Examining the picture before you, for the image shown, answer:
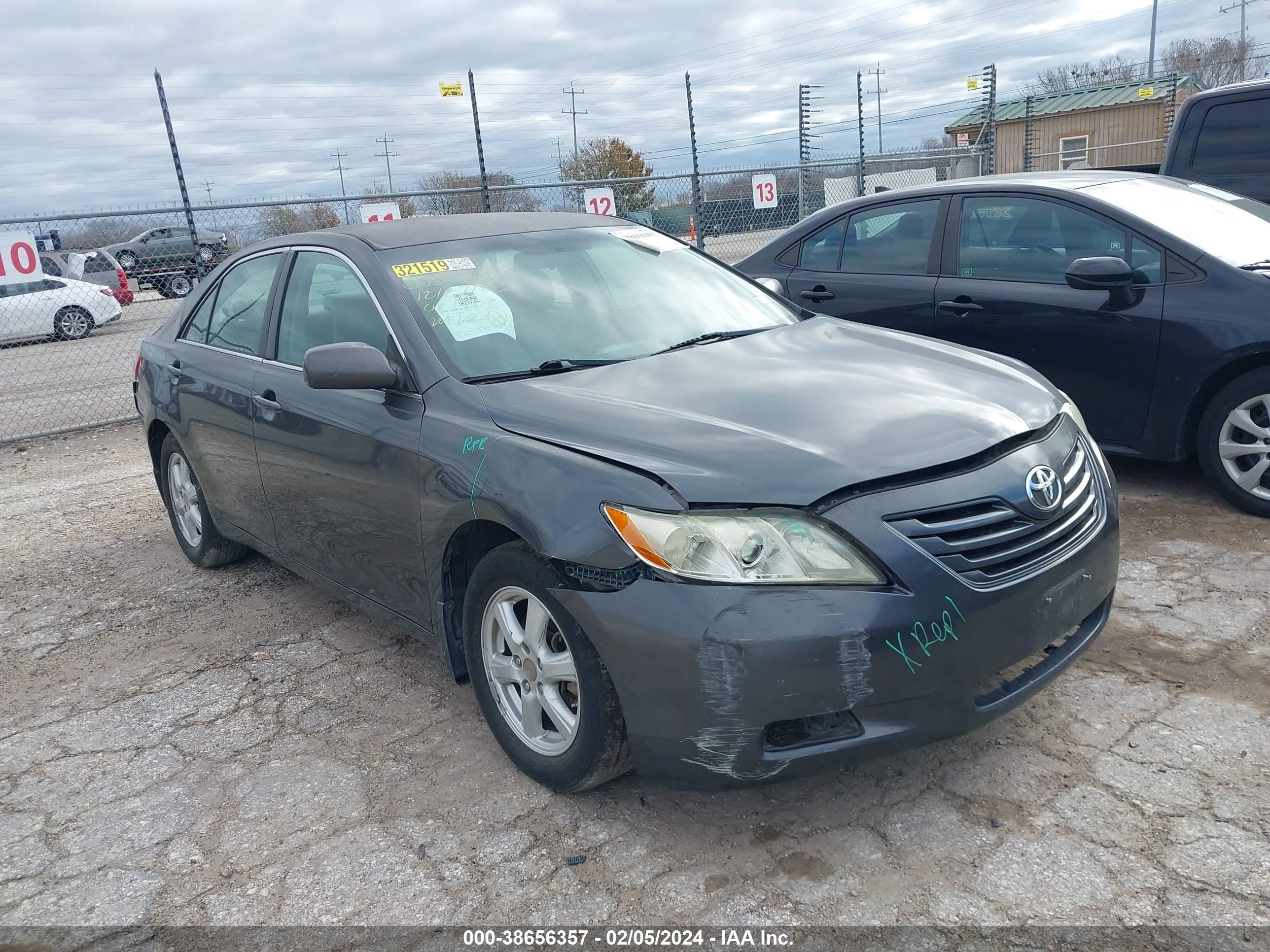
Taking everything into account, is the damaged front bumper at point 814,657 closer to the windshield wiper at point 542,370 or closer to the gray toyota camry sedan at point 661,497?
the gray toyota camry sedan at point 661,497

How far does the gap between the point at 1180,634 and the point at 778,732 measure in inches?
77.3

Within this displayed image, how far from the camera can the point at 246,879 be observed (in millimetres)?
2758

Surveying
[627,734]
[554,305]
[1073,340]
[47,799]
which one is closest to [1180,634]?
[1073,340]

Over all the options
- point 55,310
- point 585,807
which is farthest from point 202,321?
point 55,310

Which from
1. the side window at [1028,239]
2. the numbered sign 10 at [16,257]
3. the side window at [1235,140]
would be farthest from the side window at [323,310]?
the side window at [1235,140]

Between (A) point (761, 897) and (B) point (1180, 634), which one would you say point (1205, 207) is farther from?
(A) point (761, 897)

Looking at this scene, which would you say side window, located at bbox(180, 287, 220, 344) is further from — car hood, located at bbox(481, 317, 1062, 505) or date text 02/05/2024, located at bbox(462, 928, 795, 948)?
date text 02/05/2024, located at bbox(462, 928, 795, 948)

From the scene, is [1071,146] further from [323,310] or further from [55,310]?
[323,310]

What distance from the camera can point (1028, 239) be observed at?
5.41 meters

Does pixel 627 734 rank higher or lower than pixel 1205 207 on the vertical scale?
lower

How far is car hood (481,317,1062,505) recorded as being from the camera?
2541 millimetres

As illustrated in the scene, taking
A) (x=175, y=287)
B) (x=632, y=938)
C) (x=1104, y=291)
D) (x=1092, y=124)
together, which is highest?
(x=1092, y=124)

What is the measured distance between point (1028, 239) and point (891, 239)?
0.81m

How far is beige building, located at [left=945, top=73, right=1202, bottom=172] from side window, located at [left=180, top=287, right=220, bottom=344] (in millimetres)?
30119
